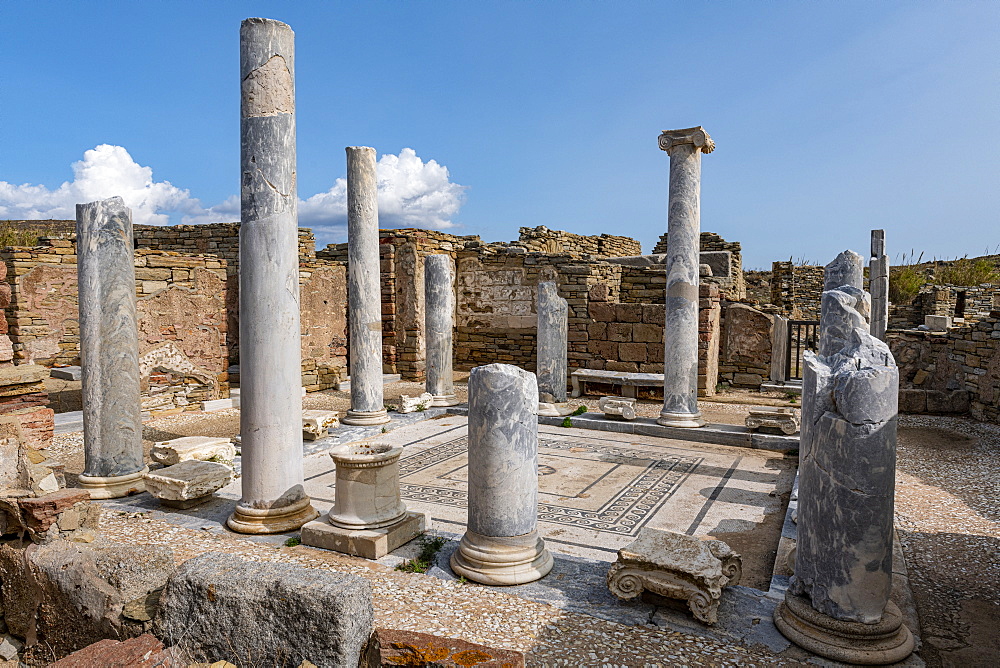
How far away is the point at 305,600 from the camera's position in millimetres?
3199

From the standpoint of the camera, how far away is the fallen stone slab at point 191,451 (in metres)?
6.84

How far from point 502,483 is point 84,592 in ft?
8.82

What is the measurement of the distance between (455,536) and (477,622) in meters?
1.47

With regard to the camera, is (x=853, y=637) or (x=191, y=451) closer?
(x=853, y=637)

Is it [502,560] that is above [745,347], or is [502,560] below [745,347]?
below

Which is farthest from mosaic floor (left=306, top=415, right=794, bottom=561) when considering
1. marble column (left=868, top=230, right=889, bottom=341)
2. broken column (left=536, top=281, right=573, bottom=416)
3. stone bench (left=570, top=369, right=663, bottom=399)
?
marble column (left=868, top=230, right=889, bottom=341)

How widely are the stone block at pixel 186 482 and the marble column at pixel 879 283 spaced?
40.5ft

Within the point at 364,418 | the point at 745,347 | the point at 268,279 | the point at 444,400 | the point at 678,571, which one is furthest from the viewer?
the point at 745,347

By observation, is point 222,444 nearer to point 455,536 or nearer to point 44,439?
point 44,439

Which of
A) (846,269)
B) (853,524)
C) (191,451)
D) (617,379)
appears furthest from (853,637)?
(617,379)

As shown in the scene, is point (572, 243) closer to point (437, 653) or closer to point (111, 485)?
point (111, 485)

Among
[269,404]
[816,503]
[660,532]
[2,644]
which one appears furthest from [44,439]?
[816,503]

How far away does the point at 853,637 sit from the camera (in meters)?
3.35

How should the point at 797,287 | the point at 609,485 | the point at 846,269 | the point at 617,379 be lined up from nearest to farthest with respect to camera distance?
the point at 609,485
the point at 846,269
the point at 617,379
the point at 797,287
